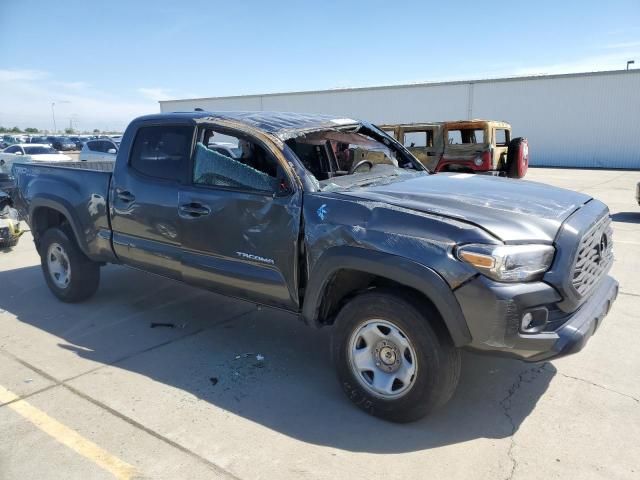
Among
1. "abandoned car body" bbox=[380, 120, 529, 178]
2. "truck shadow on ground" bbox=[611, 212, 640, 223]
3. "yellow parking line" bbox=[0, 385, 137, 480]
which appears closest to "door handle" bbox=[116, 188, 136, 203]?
"yellow parking line" bbox=[0, 385, 137, 480]

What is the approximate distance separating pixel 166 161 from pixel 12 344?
6.95ft

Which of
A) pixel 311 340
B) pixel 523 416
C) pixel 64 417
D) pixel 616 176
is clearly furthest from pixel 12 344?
pixel 616 176

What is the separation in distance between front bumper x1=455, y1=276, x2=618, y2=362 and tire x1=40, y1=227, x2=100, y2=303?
13.5 feet

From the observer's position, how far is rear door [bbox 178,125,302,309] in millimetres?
3420

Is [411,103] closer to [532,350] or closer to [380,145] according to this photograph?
[380,145]

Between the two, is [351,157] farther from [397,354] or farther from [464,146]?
[464,146]

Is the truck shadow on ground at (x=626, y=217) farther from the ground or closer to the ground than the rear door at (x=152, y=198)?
closer to the ground

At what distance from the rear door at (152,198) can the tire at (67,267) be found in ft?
2.75

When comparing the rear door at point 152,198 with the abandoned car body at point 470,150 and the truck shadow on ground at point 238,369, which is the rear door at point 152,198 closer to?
the truck shadow on ground at point 238,369

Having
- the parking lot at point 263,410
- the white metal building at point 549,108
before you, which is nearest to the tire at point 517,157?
the parking lot at point 263,410

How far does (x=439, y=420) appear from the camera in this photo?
314 cm

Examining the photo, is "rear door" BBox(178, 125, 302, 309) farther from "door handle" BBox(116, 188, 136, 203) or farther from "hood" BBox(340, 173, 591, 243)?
"door handle" BBox(116, 188, 136, 203)

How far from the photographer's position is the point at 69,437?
303 cm

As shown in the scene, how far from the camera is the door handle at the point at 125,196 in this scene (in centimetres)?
440
